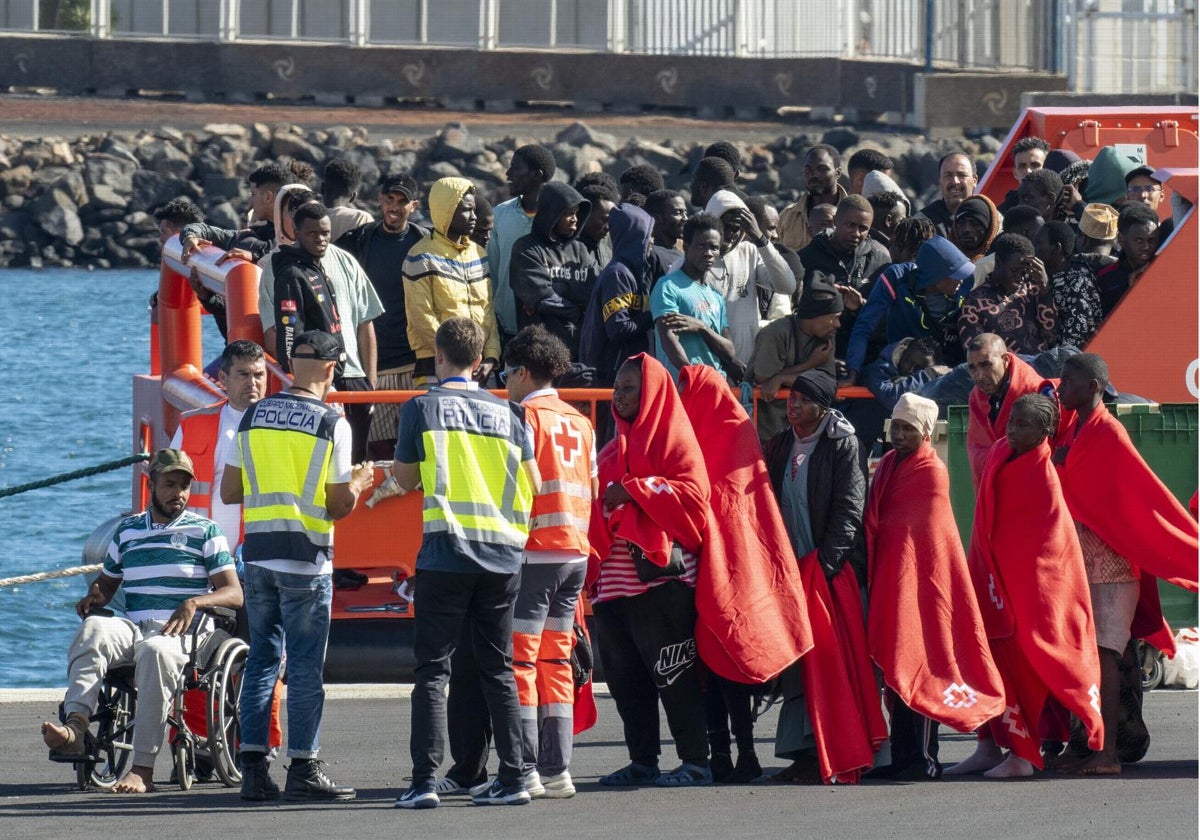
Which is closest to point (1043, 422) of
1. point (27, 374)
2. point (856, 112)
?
point (27, 374)

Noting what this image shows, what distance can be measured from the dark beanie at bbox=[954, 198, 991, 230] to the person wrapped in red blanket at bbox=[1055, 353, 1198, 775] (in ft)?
9.24

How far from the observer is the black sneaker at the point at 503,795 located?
325 inches

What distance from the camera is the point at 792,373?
10852 mm

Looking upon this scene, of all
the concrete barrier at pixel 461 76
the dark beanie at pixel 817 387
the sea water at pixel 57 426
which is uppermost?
the concrete barrier at pixel 461 76

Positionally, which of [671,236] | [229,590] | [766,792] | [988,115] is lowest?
[766,792]

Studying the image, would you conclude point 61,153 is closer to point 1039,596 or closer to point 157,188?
point 157,188

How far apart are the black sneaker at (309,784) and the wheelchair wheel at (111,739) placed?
0.63m

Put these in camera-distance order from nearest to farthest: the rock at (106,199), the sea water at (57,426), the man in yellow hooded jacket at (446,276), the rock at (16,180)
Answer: the man in yellow hooded jacket at (446,276) < the sea water at (57,426) < the rock at (106,199) < the rock at (16,180)

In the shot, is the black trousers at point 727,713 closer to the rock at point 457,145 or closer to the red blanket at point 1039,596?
the red blanket at point 1039,596

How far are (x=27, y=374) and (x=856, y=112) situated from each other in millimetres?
18402

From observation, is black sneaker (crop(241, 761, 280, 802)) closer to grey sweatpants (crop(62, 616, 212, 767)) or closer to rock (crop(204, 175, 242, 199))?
grey sweatpants (crop(62, 616, 212, 767))

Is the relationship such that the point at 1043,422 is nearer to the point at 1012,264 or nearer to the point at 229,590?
the point at 1012,264

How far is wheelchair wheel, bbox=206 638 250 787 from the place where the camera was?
335 inches

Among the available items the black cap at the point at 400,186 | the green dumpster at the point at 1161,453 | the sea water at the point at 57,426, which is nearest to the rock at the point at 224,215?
the sea water at the point at 57,426
